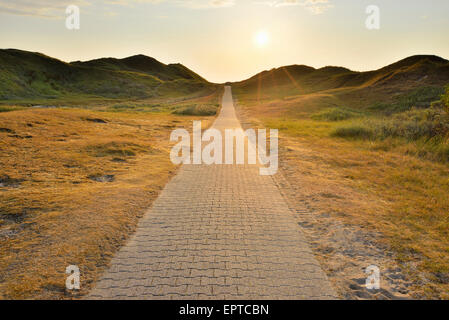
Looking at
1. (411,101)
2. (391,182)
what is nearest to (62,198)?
(391,182)

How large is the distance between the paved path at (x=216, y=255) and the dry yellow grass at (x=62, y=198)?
0.48m

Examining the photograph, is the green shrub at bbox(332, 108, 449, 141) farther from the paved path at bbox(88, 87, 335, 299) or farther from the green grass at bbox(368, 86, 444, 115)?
the green grass at bbox(368, 86, 444, 115)

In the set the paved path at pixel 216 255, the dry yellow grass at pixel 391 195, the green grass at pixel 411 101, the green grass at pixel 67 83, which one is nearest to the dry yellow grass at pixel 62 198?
the paved path at pixel 216 255

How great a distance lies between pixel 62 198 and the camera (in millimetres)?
6430

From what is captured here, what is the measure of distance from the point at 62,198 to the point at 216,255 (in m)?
4.42

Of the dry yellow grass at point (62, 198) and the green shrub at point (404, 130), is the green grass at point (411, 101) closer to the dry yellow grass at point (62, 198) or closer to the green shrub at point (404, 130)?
the green shrub at point (404, 130)

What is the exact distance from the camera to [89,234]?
489cm

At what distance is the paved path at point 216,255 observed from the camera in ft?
11.7

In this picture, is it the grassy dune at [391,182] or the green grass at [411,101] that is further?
the green grass at [411,101]

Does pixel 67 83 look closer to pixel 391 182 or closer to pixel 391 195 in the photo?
pixel 391 182

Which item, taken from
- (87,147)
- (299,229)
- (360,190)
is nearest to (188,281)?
(299,229)

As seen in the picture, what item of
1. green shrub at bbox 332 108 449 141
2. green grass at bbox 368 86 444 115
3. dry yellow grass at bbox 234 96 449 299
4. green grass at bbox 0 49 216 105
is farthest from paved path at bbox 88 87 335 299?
green grass at bbox 0 49 216 105

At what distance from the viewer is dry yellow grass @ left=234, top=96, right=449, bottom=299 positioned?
14.2 feet

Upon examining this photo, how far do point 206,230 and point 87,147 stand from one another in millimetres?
8581
